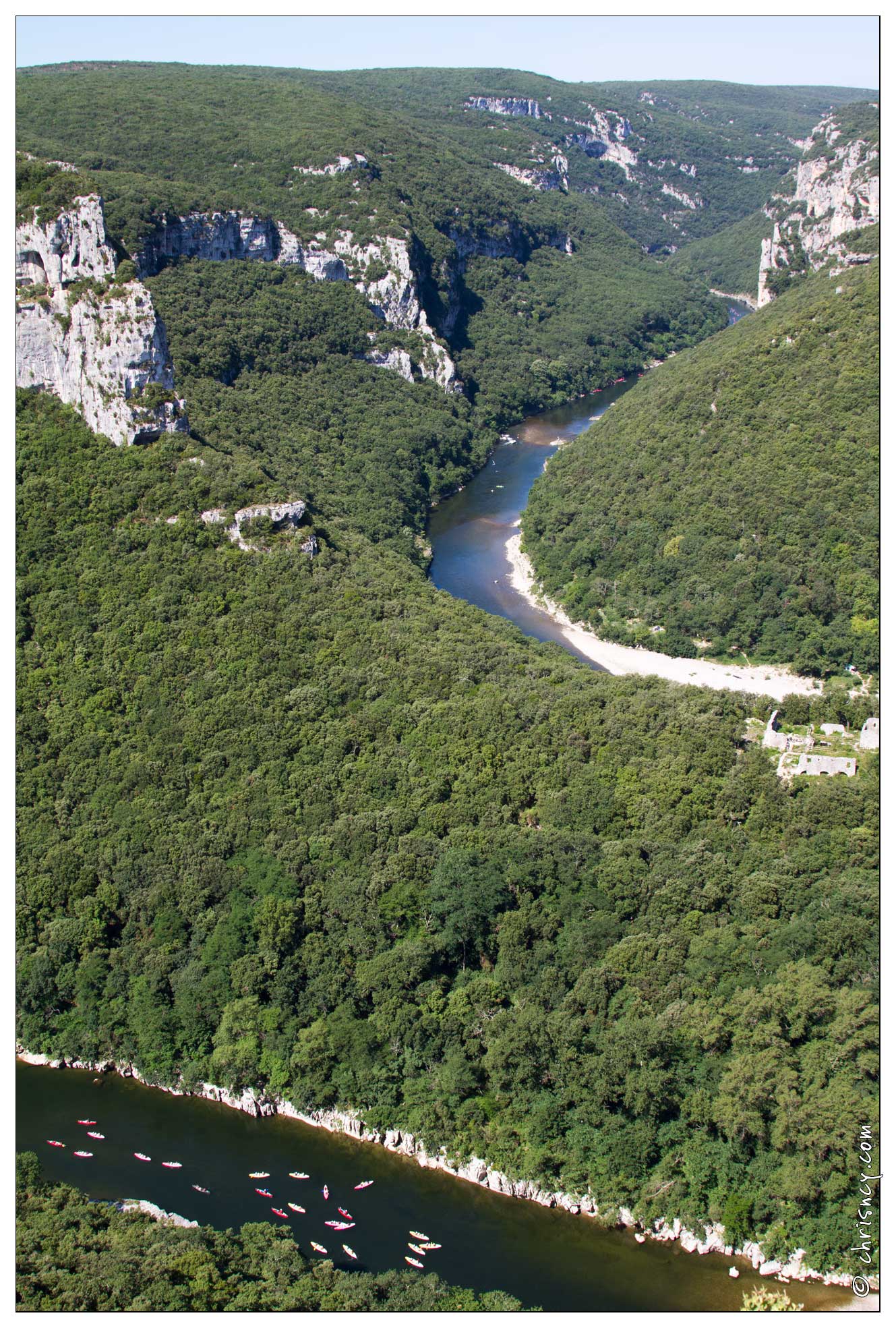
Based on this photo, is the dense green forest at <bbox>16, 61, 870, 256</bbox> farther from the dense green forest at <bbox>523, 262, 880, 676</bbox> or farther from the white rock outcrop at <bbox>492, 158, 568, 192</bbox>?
the dense green forest at <bbox>523, 262, 880, 676</bbox>

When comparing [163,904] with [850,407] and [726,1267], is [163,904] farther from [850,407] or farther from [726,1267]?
[850,407]

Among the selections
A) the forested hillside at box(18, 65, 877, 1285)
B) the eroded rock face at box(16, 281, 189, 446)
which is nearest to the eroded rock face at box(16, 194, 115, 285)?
the forested hillside at box(18, 65, 877, 1285)

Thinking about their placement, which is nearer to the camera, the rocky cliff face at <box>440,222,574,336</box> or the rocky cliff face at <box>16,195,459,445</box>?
the rocky cliff face at <box>16,195,459,445</box>

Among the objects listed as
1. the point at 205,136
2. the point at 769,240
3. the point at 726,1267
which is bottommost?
the point at 726,1267

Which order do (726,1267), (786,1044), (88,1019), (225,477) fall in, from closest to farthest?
(726,1267) → (786,1044) → (88,1019) → (225,477)

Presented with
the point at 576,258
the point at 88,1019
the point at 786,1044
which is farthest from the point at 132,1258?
the point at 576,258

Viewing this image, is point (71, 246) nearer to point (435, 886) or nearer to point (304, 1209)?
point (435, 886)
